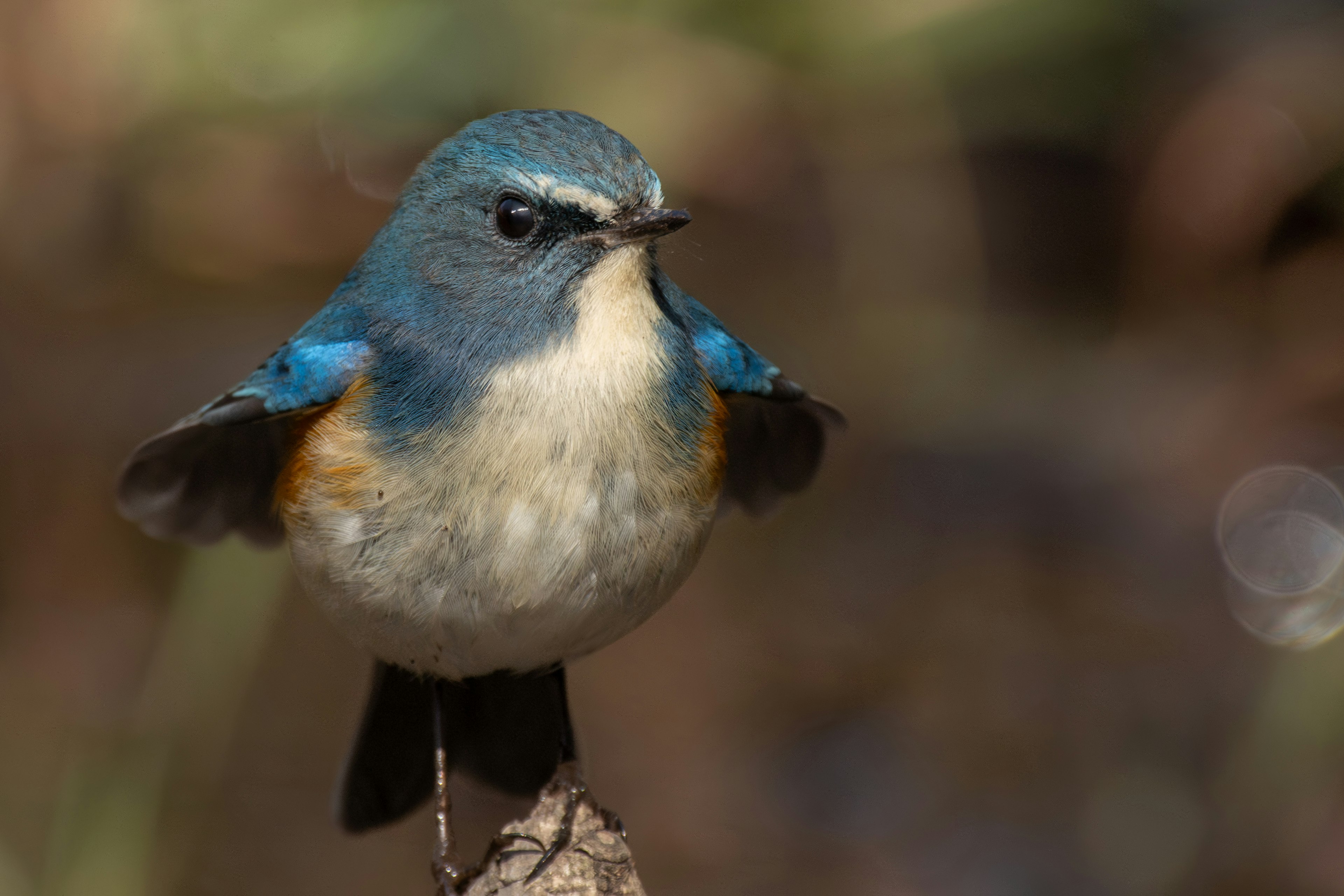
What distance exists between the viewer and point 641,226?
2.55m

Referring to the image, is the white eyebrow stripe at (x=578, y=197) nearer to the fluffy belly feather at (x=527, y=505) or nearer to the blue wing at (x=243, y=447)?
the fluffy belly feather at (x=527, y=505)

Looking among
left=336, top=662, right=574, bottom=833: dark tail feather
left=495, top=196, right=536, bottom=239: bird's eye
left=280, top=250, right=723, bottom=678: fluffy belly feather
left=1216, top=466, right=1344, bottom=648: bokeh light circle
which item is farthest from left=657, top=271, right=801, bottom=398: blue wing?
left=1216, top=466, right=1344, bottom=648: bokeh light circle

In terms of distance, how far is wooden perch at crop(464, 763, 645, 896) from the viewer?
2.56 m

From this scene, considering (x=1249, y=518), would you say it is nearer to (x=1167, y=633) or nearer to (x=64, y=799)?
(x=1167, y=633)

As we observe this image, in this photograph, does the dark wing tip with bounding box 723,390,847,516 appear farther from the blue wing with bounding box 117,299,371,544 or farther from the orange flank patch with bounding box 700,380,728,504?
the blue wing with bounding box 117,299,371,544

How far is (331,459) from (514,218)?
0.64 m

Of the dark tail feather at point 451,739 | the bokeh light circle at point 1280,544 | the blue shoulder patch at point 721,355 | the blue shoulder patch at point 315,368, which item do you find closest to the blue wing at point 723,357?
the blue shoulder patch at point 721,355

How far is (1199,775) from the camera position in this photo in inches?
213

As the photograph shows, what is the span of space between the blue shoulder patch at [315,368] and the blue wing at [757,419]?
72 centimetres

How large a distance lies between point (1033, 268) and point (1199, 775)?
293 cm

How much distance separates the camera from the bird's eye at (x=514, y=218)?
2641 millimetres

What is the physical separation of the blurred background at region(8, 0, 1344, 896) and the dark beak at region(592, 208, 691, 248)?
2443mm

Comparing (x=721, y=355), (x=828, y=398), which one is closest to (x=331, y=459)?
(x=721, y=355)

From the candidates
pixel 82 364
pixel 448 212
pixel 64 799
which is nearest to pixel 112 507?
pixel 82 364
